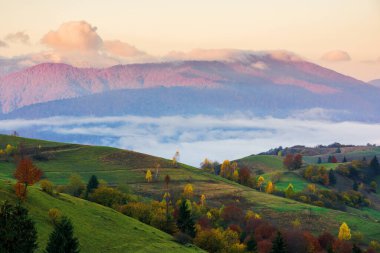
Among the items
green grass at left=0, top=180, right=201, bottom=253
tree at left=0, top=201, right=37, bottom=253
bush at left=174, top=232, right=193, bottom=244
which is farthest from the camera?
bush at left=174, top=232, right=193, bottom=244

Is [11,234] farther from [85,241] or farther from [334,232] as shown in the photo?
[334,232]

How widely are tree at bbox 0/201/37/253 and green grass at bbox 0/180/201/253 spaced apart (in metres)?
A: 12.3

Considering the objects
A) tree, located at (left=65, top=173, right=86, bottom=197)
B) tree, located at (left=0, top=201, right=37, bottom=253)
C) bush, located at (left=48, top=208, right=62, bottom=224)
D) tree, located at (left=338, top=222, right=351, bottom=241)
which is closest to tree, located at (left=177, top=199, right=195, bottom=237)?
tree, located at (left=65, top=173, right=86, bottom=197)

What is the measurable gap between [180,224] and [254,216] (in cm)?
5968

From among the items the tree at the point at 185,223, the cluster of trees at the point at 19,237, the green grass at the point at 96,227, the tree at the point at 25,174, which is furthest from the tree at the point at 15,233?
the tree at the point at 185,223

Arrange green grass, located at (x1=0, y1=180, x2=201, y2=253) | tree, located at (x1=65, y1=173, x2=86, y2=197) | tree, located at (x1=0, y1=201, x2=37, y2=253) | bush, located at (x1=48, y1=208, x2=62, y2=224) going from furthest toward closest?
tree, located at (x1=65, y1=173, x2=86, y2=197) < bush, located at (x1=48, y1=208, x2=62, y2=224) < green grass, located at (x1=0, y1=180, x2=201, y2=253) < tree, located at (x1=0, y1=201, x2=37, y2=253)

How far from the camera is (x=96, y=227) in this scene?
9200 cm

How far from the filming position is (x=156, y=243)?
3656 inches

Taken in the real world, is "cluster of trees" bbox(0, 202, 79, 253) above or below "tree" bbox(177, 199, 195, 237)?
above

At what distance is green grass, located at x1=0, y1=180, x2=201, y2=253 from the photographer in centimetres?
8375

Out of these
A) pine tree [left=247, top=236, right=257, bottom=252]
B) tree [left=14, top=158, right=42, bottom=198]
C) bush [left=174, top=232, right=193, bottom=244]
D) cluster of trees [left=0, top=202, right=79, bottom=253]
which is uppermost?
tree [left=14, top=158, right=42, bottom=198]

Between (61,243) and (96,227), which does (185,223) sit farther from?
(61,243)

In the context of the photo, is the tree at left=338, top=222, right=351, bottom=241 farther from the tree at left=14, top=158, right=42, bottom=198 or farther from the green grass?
the tree at left=14, top=158, right=42, bottom=198

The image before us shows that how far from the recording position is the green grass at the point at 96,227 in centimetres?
8375
